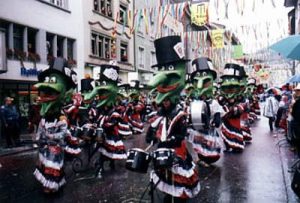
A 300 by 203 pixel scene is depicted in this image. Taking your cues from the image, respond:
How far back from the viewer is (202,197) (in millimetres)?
7234

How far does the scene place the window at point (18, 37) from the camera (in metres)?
18.9

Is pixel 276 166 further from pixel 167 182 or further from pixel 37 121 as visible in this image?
pixel 37 121

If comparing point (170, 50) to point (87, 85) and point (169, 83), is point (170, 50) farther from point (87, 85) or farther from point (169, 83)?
point (87, 85)

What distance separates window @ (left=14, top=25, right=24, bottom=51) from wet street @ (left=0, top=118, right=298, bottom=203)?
8846 millimetres

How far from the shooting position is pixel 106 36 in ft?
91.0

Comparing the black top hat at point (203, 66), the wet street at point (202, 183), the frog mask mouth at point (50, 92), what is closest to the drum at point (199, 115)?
the wet street at point (202, 183)

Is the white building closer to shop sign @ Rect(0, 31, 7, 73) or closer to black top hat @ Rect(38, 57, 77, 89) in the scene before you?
shop sign @ Rect(0, 31, 7, 73)

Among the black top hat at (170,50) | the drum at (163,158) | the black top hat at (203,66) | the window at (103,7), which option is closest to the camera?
the drum at (163,158)

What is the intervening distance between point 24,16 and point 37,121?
12.0m

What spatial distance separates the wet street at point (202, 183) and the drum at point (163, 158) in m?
1.88

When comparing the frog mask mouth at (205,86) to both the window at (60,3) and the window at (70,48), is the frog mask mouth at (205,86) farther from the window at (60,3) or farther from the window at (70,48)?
the window at (70,48)

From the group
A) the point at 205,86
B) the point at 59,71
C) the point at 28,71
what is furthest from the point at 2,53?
the point at 205,86

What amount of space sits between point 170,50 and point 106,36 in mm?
22083

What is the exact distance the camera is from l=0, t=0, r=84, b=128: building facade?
1808 centimetres
